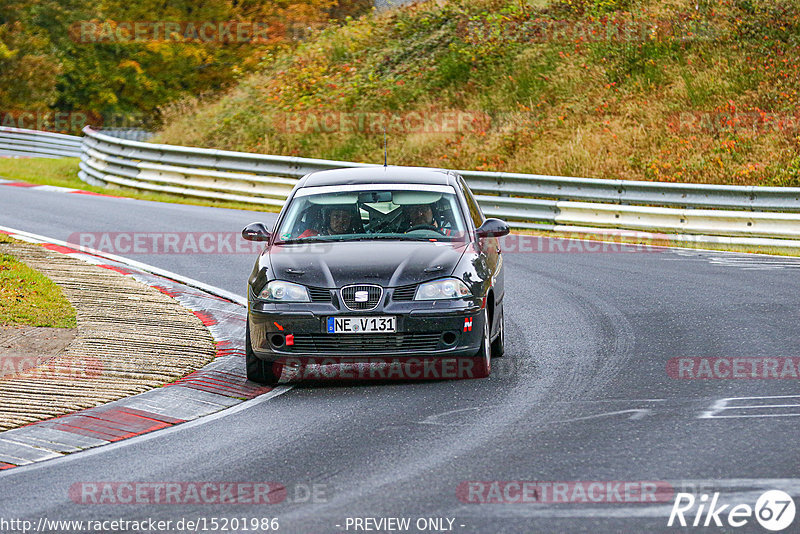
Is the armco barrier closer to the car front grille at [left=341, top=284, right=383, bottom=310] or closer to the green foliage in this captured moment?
the car front grille at [left=341, top=284, right=383, bottom=310]

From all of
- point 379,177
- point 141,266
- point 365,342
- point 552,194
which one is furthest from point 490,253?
point 552,194

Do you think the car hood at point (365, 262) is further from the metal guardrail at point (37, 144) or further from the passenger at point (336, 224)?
the metal guardrail at point (37, 144)

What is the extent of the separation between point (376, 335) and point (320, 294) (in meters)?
0.55

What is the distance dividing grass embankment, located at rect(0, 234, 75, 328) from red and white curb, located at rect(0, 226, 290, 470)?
4.72 ft

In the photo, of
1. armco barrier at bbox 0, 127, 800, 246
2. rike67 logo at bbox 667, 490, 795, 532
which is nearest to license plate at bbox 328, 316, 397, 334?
rike67 logo at bbox 667, 490, 795, 532

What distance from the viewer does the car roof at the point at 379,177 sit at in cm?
1052

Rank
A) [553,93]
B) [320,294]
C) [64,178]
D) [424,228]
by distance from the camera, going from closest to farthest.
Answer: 1. [320,294]
2. [424,228]
3. [553,93]
4. [64,178]

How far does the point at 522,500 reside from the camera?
6.00 m

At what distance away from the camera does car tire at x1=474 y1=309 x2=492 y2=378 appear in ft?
30.1

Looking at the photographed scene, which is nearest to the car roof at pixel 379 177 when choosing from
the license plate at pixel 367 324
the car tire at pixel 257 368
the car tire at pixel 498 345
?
the car tire at pixel 498 345

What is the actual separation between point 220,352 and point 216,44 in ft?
126

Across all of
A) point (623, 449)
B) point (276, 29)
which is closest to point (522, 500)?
point (623, 449)

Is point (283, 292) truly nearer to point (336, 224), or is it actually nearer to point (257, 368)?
point (257, 368)

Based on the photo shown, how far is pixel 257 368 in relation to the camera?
9297 millimetres
